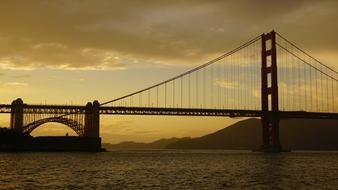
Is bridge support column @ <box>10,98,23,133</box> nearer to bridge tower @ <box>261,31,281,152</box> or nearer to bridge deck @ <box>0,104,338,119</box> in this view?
bridge deck @ <box>0,104,338,119</box>

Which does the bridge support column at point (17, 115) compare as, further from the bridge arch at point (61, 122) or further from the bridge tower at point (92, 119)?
the bridge tower at point (92, 119)

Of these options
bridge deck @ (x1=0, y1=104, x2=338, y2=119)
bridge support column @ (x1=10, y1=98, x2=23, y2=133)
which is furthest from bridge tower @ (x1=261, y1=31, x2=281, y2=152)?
bridge support column @ (x1=10, y1=98, x2=23, y2=133)

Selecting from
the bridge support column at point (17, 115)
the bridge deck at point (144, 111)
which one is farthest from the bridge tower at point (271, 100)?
the bridge support column at point (17, 115)

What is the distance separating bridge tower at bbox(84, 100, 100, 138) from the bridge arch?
6.48 metres

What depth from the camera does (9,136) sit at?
123562mm

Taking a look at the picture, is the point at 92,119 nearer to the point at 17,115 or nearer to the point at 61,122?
Result: the point at 61,122

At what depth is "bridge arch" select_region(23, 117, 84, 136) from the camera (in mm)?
131750

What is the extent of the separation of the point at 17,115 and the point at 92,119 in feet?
59.0

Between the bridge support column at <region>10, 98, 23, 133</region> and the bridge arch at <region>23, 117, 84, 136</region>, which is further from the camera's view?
the bridge arch at <region>23, 117, 84, 136</region>

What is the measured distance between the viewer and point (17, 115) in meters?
128

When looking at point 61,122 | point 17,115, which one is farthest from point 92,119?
point 17,115

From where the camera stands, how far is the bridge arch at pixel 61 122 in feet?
432

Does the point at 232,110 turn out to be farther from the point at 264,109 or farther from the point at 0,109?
the point at 0,109

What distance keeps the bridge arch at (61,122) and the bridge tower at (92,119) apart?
6.48 metres
